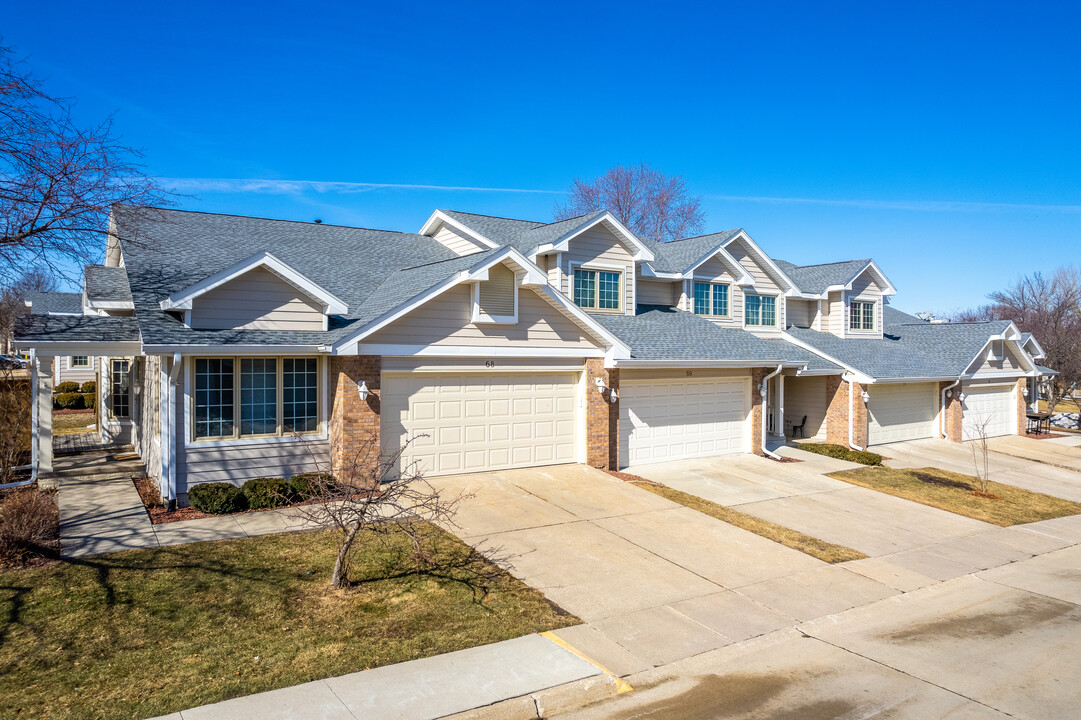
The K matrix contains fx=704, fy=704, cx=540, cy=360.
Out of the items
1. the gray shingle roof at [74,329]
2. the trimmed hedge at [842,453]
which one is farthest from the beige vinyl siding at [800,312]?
the gray shingle roof at [74,329]

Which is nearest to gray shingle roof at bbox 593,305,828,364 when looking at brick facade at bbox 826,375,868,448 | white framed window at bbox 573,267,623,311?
white framed window at bbox 573,267,623,311

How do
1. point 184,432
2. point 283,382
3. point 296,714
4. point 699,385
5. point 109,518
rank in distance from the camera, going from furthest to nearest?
point 699,385 → point 283,382 → point 184,432 → point 109,518 → point 296,714

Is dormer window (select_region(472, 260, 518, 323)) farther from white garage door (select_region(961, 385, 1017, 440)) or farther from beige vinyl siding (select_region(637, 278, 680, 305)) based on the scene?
white garage door (select_region(961, 385, 1017, 440))

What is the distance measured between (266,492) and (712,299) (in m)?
15.0

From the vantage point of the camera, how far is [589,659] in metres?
7.23

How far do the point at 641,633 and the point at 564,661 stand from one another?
132cm

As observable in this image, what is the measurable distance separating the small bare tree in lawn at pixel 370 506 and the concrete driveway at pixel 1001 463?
1488 cm

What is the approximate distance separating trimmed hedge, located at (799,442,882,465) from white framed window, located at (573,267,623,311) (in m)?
7.67

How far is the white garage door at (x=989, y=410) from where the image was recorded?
88.3ft

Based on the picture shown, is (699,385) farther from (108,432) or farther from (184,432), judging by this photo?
(108,432)

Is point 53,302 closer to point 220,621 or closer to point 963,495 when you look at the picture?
point 220,621

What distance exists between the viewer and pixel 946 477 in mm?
19094

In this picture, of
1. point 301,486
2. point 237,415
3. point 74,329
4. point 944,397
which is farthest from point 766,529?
point 944,397

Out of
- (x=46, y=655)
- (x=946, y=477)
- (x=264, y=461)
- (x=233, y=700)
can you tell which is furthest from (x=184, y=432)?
(x=946, y=477)
